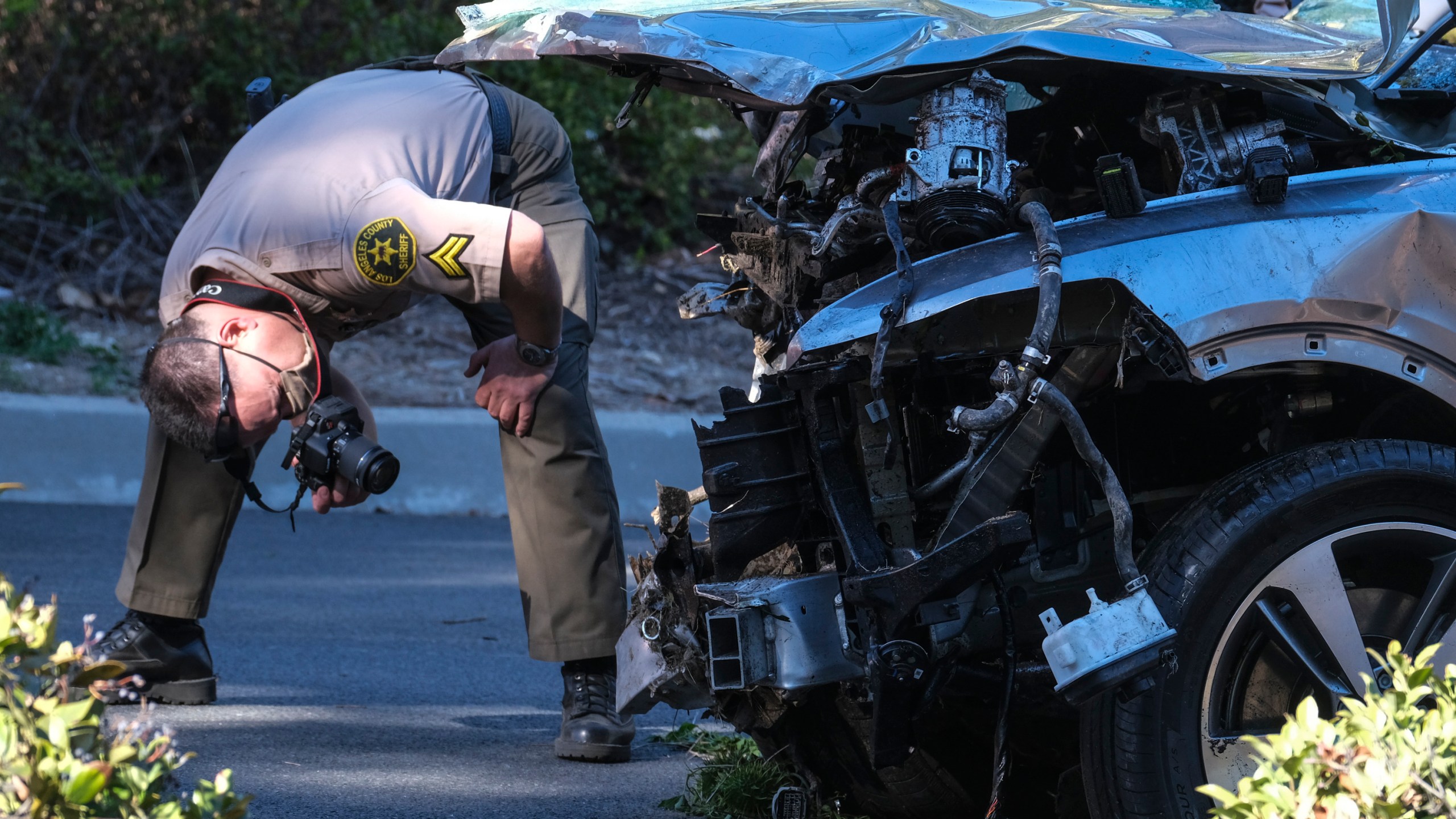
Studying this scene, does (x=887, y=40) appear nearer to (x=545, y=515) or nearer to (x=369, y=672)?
(x=545, y=515)

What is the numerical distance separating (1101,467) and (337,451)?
175 centimetres

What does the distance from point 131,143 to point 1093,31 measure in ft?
28.5

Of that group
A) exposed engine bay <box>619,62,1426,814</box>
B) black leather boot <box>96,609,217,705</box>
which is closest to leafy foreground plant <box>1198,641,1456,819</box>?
exposed engine bay <box>619,62,1426,814</box>

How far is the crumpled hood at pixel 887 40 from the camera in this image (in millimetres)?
2332

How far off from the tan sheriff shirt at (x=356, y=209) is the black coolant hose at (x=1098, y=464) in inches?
54.4

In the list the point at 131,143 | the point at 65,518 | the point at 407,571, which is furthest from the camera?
the point at 131,143

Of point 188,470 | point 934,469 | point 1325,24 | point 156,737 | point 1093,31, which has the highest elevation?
point 1325,24

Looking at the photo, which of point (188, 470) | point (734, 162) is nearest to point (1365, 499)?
point (188, 470)

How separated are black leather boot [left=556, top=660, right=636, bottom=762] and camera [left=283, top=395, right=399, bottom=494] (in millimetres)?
769

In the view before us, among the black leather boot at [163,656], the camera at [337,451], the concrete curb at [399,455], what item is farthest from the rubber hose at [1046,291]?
the concrete curb at [399,455]

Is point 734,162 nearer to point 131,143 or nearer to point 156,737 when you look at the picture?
point 131,143

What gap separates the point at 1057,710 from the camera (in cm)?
251

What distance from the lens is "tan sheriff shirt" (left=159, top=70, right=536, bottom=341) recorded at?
3006mm

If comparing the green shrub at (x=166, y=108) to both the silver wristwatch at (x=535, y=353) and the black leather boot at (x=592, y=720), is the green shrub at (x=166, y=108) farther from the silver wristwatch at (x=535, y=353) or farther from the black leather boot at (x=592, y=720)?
the black leather boot at (x=592, y=720)
